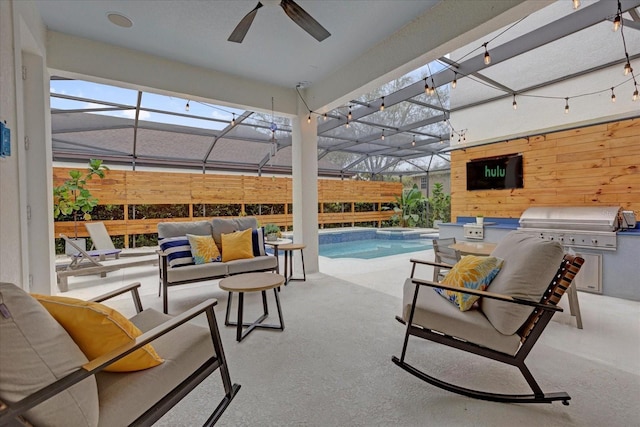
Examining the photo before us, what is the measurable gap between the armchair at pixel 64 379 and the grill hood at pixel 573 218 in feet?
16.2

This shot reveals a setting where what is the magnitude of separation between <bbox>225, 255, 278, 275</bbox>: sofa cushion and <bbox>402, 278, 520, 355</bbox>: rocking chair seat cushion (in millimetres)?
2126

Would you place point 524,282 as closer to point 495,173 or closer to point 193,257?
point 193,257

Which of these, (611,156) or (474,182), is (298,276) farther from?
(611,156)

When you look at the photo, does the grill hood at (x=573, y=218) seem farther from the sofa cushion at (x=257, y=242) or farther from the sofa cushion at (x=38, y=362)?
the sofa cushion at (x=38, y=362)

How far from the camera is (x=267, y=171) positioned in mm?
9680

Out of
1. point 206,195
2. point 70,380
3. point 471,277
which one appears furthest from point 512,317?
point 206,195

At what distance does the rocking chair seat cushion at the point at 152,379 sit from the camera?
1.12 metres

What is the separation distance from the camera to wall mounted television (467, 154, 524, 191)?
518 centimetres

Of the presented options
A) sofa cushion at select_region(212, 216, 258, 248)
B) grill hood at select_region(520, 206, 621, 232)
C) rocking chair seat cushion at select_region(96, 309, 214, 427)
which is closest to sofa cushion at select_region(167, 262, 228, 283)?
sofa cushion at select_region(212, 216, 258, 248)

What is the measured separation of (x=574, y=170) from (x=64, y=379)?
20.2 feet

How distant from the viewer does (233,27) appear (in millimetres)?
3154

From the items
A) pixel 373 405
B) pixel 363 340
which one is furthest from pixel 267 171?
pixel 373 405

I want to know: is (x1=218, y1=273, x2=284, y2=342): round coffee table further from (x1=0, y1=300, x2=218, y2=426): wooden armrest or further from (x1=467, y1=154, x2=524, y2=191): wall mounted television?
(x1=467, y1=154, x2=524, y2=191): wall mounted television

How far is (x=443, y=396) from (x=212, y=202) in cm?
762
